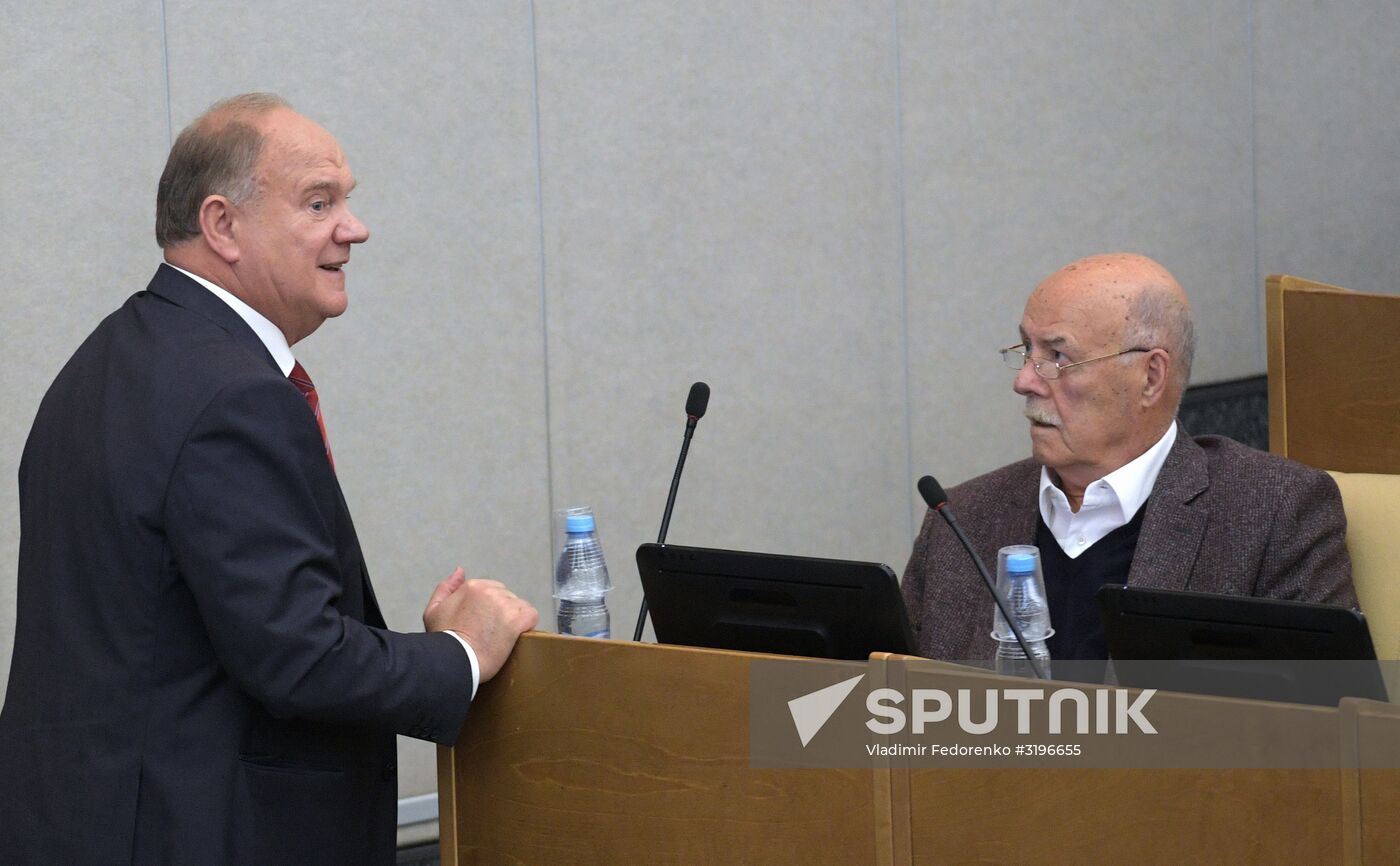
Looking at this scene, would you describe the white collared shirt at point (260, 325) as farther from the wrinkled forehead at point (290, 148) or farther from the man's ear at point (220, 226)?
the wrinkled forehead at point (290, 148)

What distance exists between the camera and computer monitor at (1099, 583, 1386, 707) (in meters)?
1.57

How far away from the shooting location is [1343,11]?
556 cm

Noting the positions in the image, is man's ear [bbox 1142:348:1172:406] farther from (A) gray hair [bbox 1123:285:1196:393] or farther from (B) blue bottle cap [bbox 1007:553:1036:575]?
(B) blue bottle cap [bbox 1007:553:1036:575]

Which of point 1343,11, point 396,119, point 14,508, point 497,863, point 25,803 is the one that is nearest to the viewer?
point 25,803

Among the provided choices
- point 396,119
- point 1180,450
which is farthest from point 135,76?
point 1180,450

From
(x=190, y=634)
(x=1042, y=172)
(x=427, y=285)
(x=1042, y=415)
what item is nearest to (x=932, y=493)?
(x=1042, y=415)

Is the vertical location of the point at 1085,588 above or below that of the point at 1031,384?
below

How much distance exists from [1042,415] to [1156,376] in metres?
0.19

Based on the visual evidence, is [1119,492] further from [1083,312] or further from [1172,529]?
[1083,312]

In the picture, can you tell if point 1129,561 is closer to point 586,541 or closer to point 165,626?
point 586,541

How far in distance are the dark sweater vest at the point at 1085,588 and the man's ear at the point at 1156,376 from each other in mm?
175

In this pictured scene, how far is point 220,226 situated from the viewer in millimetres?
1967

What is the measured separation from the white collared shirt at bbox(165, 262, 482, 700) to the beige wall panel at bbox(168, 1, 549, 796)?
4.84 feet

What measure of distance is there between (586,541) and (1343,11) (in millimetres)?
4447
